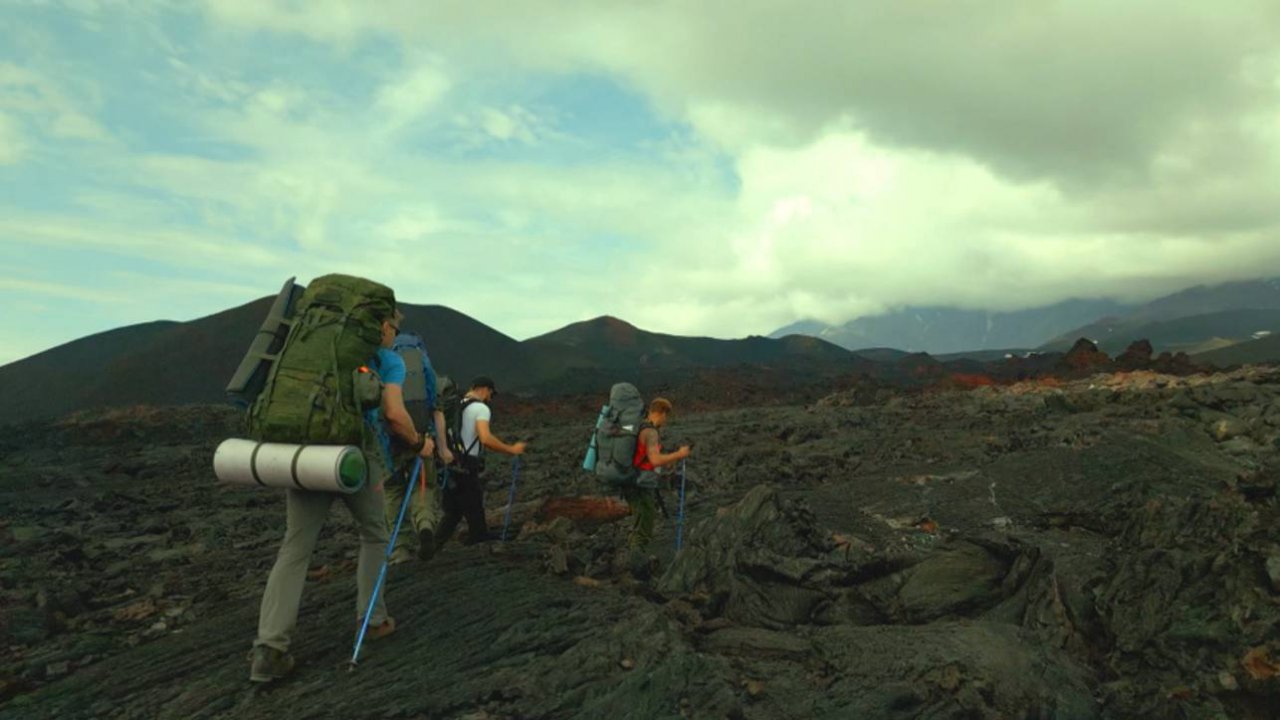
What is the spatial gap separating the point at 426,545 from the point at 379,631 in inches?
95.9

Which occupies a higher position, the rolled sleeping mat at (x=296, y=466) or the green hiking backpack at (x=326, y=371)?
the green hiking backpack at (x=326, y=371)

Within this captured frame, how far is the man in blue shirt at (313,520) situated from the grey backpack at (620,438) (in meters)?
3.15

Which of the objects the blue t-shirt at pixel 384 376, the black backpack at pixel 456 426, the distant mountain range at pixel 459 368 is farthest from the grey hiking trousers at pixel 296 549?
the distant mountain range at pixel 459 368

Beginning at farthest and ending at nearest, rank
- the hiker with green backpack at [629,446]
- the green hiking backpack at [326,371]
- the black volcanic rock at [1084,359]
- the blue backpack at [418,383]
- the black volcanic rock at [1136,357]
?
the black volcanic rock at [1084,359] < the black volcanic rock at [1136,357] < the hiker with green backpack at [629,446] < the blue backpack at [418,383] < the green hiking backpack at [326,371]

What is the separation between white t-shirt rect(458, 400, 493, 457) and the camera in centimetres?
845

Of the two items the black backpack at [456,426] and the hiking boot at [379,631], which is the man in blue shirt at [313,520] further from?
the black backpack at [456,426]

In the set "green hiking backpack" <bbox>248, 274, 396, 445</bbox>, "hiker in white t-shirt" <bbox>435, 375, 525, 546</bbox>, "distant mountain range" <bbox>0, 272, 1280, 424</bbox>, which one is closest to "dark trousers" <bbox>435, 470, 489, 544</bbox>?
"hiker in white t-shirt" <bbox>435, 375, 525, 546</bbox>

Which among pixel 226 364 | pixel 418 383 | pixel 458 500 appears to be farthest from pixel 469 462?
pixel 226 364

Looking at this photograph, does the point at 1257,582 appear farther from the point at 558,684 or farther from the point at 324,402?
the point at 324,402

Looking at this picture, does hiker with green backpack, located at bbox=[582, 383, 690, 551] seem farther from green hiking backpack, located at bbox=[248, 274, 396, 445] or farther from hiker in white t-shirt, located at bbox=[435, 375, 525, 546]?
green hiking backpack, located at bbox=[248, 274, 396, 445]

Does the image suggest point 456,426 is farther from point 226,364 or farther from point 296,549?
point 226,364

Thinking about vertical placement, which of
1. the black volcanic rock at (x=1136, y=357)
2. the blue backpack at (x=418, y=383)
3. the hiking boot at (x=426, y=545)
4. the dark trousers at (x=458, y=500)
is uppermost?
the blue backpack at (x=418, y=383)

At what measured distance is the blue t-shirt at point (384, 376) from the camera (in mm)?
5348

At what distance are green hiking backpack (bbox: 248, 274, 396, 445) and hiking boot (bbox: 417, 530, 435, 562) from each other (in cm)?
363
